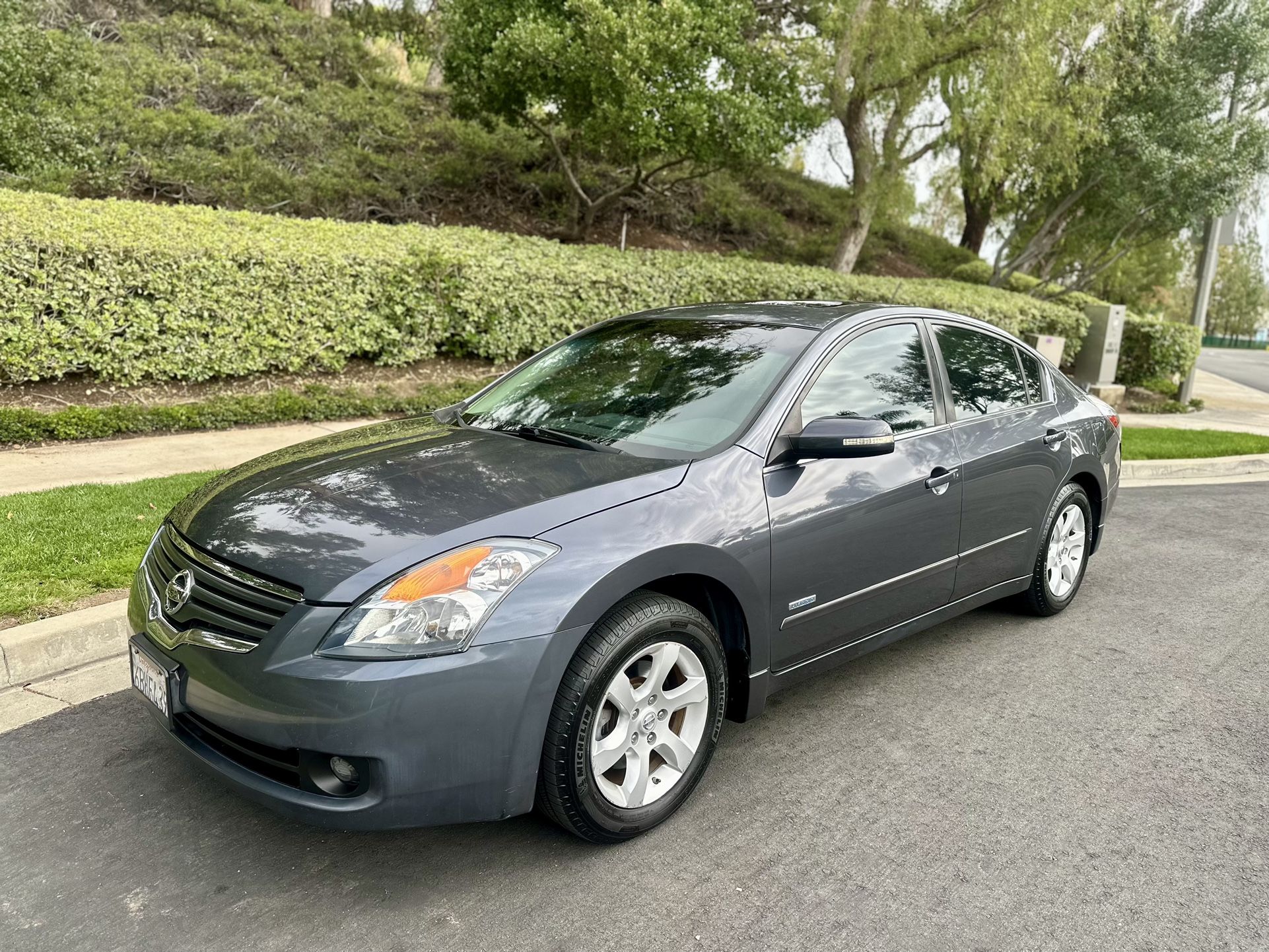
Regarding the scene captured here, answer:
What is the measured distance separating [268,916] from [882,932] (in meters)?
1.62

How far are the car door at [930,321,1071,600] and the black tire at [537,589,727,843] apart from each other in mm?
1692

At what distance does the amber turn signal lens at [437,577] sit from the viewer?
8.45 feet

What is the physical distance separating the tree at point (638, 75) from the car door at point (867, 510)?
864 centimetres

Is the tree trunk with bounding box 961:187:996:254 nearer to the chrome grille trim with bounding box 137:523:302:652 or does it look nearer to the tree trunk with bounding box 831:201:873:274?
the tree trunk with bounding box 831:201:873:274

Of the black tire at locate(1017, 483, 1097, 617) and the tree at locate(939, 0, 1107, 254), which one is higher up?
the tree at locate(939, 0, 1107, 254)

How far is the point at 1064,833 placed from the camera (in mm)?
3074

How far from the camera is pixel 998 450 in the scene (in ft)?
14.2

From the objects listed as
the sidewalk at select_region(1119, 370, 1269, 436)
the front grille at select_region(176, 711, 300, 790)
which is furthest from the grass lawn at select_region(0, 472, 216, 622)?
the sidewalk at select_region(1119, 370, 1269, 436)

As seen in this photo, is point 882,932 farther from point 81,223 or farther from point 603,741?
point 81,223

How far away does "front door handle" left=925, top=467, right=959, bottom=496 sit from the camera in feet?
12.8

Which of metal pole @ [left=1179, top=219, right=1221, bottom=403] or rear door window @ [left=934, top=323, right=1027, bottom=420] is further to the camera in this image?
metal pole @ [left=1179, top=219, right=1221, bottom=403]

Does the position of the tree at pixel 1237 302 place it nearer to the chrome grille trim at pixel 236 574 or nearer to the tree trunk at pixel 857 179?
the tree trunk at pixel 857 179

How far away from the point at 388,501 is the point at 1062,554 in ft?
12.0

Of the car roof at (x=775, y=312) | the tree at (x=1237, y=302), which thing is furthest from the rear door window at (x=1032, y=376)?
the tree at (x=1237, y=302)
